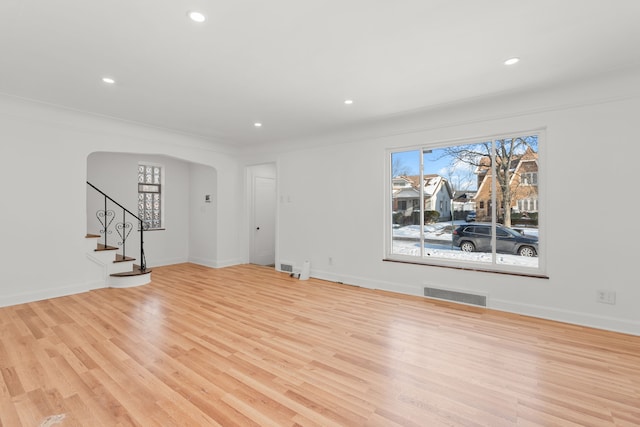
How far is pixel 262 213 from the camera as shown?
24.1 ft

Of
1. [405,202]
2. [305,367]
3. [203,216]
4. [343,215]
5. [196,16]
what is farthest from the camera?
[203,216]

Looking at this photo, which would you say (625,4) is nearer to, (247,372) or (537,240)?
(537,240)

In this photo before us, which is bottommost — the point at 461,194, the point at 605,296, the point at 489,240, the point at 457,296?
the point at 457,296

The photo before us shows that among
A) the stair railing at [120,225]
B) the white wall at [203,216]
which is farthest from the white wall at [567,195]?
the stair railing at [120,225]

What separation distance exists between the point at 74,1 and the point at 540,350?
15.8ft

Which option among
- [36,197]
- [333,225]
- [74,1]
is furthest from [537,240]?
[36,197]

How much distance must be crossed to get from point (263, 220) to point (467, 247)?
4.80 meters

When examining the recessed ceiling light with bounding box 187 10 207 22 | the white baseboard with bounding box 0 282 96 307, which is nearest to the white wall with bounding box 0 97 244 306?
the white baseboard with bounding box 0 282 96 307

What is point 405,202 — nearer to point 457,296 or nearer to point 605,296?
point 457,296

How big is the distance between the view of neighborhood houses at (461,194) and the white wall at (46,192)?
191 inches

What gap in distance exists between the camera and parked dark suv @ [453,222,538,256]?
3.85 m

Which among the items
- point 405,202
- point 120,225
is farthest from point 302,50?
point 120,225

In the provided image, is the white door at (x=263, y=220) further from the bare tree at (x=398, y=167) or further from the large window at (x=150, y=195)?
the bare tree at (x=398, y=167)

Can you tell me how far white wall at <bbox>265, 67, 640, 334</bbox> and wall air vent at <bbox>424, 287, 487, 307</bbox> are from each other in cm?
9
